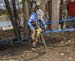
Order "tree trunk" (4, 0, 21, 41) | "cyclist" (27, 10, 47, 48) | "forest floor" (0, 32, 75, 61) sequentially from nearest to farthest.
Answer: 1. "forest floor" (0, 32, 75, 61)
2. "cyclist" (27, 10, 47, 48)
3. "tree trunk" (4, 0, 21, 41)

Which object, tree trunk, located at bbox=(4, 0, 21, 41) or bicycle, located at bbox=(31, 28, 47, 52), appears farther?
tree trunk, located at bbox=(4, 0, 21, 41)

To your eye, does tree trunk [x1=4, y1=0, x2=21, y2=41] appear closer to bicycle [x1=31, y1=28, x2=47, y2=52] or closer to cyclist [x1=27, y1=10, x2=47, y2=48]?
bicycle [x1=31, y1=28, x2=47, y2=52]

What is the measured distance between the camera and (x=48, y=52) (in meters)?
8.27

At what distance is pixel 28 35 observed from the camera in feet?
31.0

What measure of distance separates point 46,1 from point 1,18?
2.71 m

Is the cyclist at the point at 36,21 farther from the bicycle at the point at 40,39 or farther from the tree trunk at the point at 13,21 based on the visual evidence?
the tree trunk at the point at 13,21

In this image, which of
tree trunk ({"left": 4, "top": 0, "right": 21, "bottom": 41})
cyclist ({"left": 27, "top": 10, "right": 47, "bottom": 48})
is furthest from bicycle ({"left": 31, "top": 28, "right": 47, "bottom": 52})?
tree trunk ({"left": 4, "top": 0, "right": 21, "bottom": 41})

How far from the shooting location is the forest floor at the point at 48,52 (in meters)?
7.85

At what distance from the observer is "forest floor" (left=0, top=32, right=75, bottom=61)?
7.85m

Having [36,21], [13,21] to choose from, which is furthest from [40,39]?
[13,21]

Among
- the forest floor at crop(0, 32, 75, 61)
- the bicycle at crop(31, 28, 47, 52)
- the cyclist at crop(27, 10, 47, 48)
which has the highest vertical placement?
the cyclist at crop(27, 10, 47, 48)

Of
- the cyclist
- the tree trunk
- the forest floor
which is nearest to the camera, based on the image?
the forest floor

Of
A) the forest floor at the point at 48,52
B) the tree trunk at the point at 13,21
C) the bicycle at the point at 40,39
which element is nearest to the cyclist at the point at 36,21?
the bicycle at the point at 40,39

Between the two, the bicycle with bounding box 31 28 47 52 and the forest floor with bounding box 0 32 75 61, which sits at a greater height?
the bicycle with bounding box 31 28 47 52
